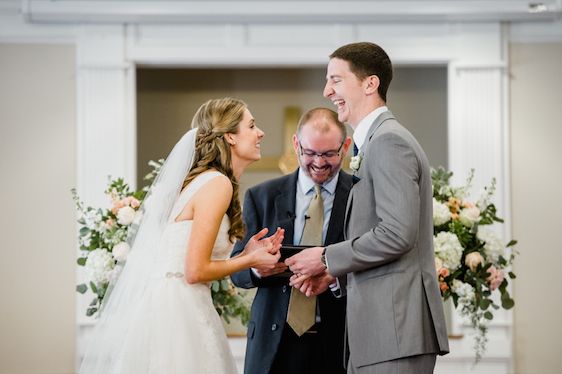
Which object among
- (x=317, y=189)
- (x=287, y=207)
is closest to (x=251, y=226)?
(x=287, y=207)

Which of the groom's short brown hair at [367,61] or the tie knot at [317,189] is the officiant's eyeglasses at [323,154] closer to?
the tie knot at [317,189]

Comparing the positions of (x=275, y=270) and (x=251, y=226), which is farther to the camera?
(x=251, y=226)

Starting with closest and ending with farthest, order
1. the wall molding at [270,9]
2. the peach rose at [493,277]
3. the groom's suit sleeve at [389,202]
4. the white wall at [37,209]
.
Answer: the groom's suit sleeve at [389,202], the peach rose at [493,277], the wall molding at [270,9], the white wall at [37,209]

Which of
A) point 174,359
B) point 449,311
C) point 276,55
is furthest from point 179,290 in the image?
point 449,311

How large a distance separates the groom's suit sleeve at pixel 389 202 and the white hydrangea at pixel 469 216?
1.54 meters

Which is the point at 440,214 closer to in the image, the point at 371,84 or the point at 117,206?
the point at 371,84

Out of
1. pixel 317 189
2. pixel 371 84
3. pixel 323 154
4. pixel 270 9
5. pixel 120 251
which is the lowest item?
pixel 120 251

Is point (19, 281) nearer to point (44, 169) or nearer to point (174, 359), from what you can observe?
point (44, 169)

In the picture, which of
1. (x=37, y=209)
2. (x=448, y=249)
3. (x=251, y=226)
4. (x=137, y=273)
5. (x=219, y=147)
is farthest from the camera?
(x=37, y=209)

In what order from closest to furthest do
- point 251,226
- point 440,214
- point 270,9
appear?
point 251,226 → point 440,214 → point 270,9

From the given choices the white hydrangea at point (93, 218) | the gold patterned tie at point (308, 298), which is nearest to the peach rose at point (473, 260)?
the gold patterned tie at point (308, 298)

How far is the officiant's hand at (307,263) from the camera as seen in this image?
3.42m

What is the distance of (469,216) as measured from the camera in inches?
178

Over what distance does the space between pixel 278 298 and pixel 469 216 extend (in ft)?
4.17
